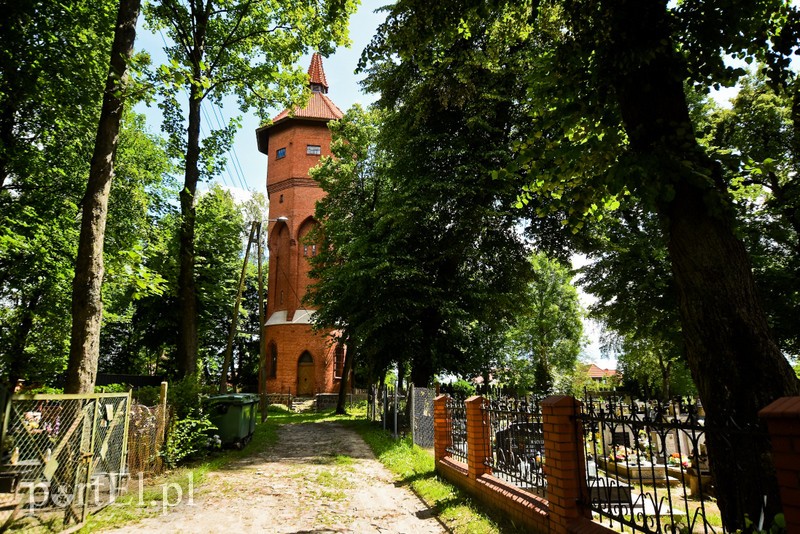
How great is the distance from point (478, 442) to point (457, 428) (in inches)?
58.1

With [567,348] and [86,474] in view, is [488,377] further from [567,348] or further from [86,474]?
[86,474]

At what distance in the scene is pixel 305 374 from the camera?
1261 inches

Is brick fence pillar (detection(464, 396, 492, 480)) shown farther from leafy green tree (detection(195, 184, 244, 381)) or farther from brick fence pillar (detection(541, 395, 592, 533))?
leafy green tree (detection(195, 184, 244, 381))

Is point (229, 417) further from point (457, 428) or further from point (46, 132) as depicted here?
point (46, 132)

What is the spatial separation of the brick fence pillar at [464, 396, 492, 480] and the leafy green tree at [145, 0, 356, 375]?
7.46 meters

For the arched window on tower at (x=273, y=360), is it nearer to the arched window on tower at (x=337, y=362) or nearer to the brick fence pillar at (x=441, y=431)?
the arched window on tower at (x=337, y=362)

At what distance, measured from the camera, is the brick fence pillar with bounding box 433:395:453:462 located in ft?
28.0

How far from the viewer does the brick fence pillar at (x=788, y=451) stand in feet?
7.79

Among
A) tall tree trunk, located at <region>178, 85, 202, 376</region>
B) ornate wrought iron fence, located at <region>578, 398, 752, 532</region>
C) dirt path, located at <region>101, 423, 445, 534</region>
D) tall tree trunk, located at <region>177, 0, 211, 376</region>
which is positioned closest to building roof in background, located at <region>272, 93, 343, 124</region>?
tall tree trunk, located at <region>177, 0, 211, 376</region>

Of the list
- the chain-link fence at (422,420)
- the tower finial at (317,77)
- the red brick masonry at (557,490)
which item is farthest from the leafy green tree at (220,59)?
the tower finial at (317,77)

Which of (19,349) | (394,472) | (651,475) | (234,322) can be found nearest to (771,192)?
(651,475)

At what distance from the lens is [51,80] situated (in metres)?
11.5

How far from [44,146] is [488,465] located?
51.1ft

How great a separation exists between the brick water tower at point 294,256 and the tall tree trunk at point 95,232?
23.5 metres
